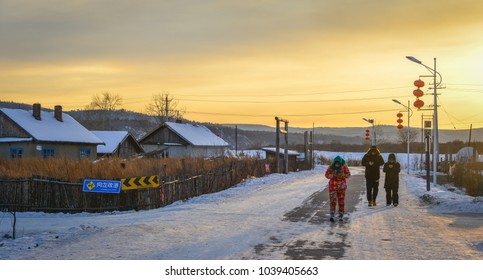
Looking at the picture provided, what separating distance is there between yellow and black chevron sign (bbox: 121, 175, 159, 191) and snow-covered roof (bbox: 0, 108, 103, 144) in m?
26.5

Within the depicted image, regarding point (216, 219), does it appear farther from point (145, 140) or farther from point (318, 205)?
point (145, 140)

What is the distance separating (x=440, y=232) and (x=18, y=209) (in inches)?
671

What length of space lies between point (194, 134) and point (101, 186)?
48.0 metres

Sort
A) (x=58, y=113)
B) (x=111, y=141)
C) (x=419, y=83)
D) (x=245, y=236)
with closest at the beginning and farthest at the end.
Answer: (x=245, y=236), (x=419, y=83), (x=58, y=113), (x=111, y=141)

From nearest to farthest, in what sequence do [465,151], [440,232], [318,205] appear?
[440,232], [318,205], [465,151]

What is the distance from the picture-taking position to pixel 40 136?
4622cm

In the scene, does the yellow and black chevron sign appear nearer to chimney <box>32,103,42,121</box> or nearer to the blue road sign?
the blue road sign

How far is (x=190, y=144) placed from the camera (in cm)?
6625

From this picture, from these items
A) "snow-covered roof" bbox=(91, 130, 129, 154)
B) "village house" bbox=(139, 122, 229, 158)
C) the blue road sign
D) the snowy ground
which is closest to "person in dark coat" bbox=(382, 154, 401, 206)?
the snowy ground

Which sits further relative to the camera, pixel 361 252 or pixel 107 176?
pixel 107 176

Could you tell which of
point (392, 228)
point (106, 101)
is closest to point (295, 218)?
point (392, 228)

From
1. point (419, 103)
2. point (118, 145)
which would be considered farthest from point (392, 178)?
point (118, 145)

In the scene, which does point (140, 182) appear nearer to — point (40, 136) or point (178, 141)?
point (40, 136)

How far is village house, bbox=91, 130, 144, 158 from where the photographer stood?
59.4 m
